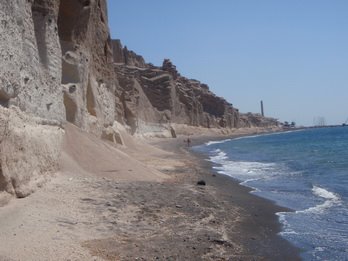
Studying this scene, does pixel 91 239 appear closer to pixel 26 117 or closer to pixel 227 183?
pixel 26 117

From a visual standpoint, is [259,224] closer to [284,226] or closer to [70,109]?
[284,226]

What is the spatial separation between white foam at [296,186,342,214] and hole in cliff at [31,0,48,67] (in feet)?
30.0

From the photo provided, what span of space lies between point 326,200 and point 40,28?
10.8m

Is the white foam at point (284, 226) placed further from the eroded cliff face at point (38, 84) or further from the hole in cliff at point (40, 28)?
the hole in cliff at point (40, 28)

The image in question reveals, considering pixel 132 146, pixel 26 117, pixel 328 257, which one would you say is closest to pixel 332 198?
pixel 328 257

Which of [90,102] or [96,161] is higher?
[90,102]

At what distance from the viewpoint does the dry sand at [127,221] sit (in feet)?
23.4

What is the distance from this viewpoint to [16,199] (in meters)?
8.65

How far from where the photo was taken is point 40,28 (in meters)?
14.3

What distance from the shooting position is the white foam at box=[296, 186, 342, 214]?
506 inches

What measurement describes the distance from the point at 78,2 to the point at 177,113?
5816 centimetres

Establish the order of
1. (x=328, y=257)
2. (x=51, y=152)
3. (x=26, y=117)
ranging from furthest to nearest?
(x=51, y=152), (x=26, y=117), (x=328, y=257)

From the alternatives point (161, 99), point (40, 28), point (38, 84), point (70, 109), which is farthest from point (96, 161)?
point (161, 99)

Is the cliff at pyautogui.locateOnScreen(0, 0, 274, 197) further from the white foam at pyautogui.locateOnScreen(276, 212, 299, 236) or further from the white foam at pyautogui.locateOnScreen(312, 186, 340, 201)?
the white foam at pyautogui.locateOnScreen(312, 186, 340, 201)
